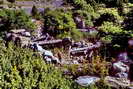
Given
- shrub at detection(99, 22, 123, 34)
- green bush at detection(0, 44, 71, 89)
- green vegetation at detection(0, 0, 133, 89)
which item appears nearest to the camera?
green bush at detection(0, 44, 71, 89)

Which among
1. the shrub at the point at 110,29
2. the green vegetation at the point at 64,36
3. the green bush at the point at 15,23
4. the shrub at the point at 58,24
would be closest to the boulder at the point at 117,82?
the green vegetation at the point at 64,36

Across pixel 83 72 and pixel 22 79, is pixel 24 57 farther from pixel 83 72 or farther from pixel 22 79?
pixel 83 72

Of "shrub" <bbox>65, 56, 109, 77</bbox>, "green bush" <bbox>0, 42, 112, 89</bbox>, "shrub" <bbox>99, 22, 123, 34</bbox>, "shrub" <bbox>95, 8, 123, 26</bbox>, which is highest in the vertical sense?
"shrub" <bbox>95, 8, 123, 26</bbox>

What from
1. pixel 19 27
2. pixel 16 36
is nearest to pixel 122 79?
pixel 16 36

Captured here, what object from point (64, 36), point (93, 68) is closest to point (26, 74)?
point (93, 68)

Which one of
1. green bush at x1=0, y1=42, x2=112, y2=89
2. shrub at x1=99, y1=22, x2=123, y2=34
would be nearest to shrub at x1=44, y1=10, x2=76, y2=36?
shrub at x1=99, y1=22, x2=123, y2=34

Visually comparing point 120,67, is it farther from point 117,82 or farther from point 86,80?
point 86,80

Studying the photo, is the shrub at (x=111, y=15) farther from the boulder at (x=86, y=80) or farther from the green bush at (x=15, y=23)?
the green bush at (x=15, y=23)

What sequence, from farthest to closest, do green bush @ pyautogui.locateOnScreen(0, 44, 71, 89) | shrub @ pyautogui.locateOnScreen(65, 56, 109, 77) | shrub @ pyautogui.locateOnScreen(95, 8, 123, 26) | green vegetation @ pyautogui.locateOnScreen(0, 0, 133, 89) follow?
shrub @ pyautogui.locateOnScreen(95, 8, 123, 26) < shrub @ pyautogui.locateOnScreen(65, 56, 109, 77) < green vegetation @ pyautogui.locateOnScreen(0, 0, 133, 89) < green bush @ pyautogui.locateOnScreen(0, 44, 71, 89)

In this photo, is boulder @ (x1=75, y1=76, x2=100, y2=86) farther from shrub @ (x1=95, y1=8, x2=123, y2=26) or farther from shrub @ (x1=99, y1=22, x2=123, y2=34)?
shrub @ (x1=95, y1=8, x2=123, y2=26)
